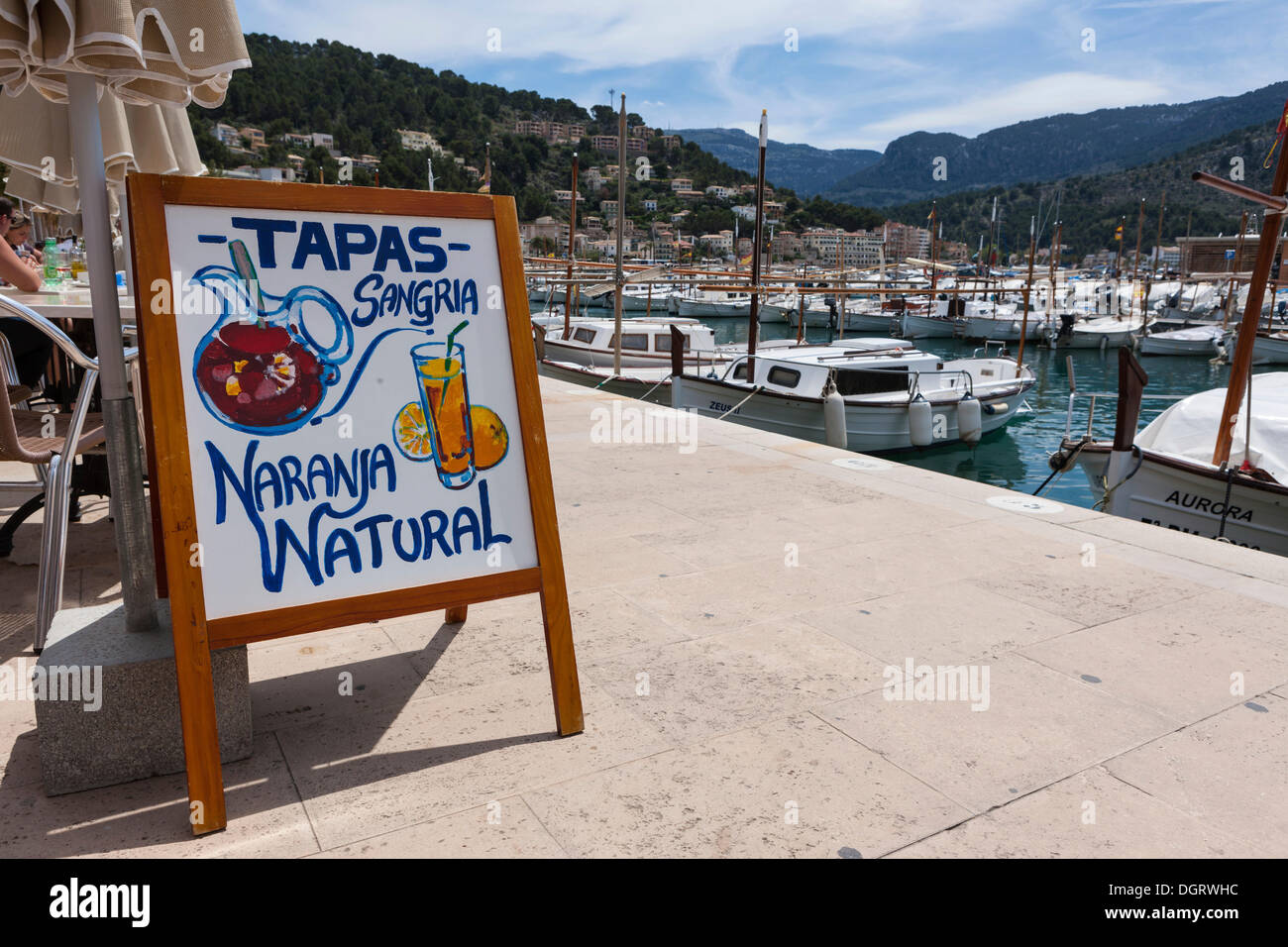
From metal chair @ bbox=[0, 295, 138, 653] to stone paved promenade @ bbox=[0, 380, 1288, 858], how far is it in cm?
27

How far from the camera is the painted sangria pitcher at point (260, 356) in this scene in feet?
7.87

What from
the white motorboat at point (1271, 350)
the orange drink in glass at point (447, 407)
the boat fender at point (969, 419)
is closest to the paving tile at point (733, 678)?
the orange drink in glass at point (447, 407)

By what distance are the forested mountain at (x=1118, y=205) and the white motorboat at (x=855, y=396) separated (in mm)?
127470

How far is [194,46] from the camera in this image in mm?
2475

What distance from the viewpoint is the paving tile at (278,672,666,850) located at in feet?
7.80

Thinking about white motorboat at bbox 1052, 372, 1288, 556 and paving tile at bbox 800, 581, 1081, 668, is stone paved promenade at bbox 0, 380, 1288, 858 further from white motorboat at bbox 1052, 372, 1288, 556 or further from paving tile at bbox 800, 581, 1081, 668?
white motorboat at bbox 1052, 372, 1288, 556

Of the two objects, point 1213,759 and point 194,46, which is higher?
point 194,46

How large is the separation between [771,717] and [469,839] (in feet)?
3.53

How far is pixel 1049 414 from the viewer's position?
2700cm

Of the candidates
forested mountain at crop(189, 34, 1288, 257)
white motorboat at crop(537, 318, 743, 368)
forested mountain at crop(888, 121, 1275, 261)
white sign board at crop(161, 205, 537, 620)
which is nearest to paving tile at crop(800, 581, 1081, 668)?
white sign board at crop(161, 205, 537, 620)

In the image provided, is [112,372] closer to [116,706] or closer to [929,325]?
[116,706]

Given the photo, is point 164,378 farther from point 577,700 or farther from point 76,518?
point 76,518
